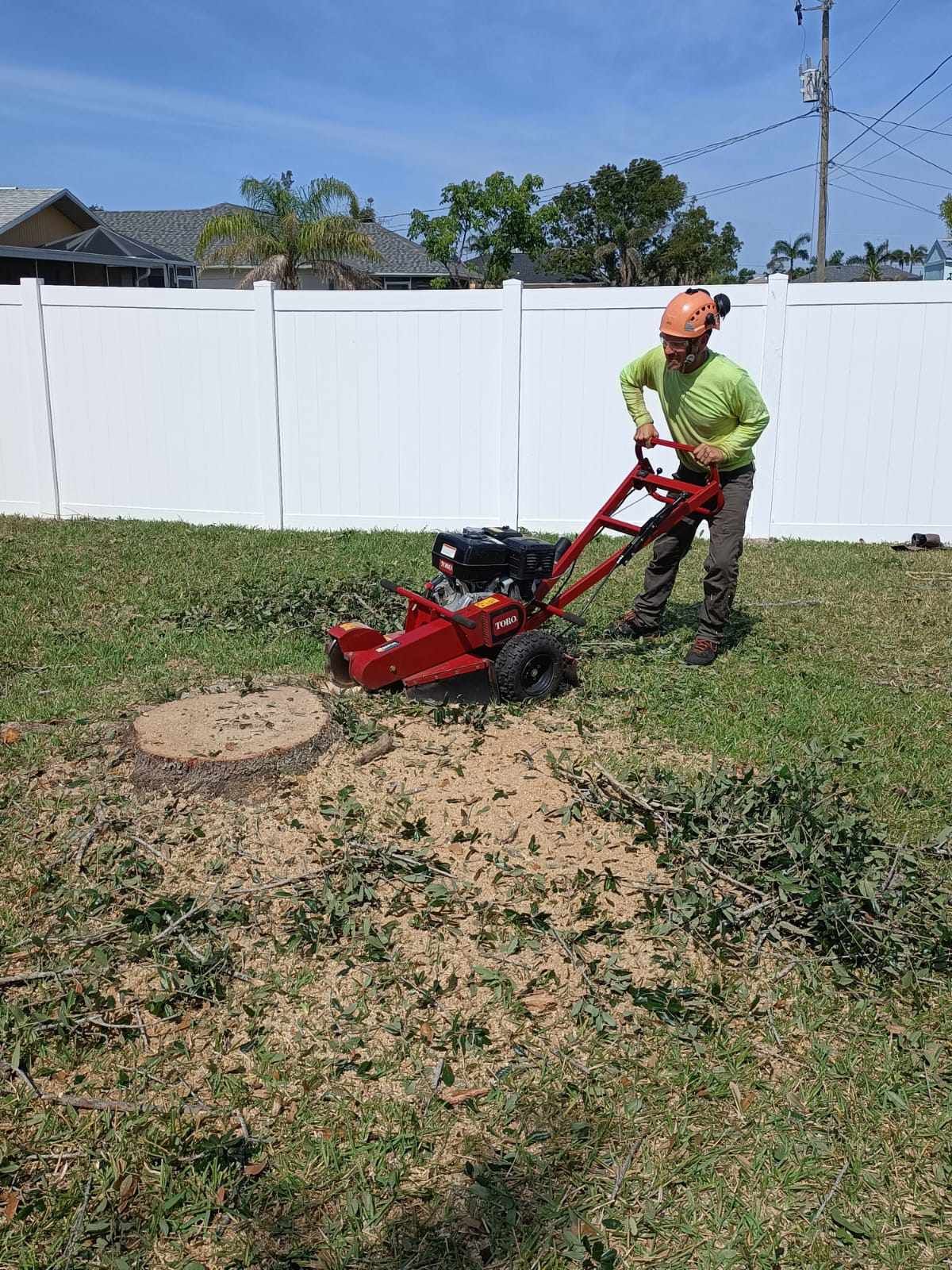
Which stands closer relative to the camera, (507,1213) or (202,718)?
(507,1213)

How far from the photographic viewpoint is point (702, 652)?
6098 mm

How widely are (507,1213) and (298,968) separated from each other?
44.1 inches

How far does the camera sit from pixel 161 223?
43188 millimetres

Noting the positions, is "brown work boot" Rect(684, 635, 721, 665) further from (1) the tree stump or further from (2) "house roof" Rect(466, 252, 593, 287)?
(2) "house roof" Rect(466, 252, 593, 287)

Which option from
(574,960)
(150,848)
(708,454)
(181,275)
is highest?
(181,275)

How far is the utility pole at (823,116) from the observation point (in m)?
32.4

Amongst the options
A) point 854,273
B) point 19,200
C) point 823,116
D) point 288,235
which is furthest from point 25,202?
point 854,273

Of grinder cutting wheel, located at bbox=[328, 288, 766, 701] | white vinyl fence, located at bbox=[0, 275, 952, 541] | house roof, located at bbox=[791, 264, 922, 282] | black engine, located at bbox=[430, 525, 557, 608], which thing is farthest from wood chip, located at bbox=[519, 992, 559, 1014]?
house roof, located at bbox=[791, 264, 922, 282]

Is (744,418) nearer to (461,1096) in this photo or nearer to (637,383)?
(637,383)

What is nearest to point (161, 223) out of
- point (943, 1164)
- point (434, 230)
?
point (434, 230)

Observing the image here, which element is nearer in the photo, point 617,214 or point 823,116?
point 823,116

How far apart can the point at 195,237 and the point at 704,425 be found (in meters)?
39.4

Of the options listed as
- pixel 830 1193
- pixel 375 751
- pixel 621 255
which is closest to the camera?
pixel 830 1193

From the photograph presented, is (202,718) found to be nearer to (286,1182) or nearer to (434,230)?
(286,1182)
